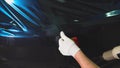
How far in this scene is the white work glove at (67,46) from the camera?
1.24 metres

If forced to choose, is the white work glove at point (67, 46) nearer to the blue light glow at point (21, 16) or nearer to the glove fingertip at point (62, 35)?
the glove fingertip at point (62, 35)

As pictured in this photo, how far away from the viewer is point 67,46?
1.26 metres

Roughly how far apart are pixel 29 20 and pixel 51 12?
13 cm

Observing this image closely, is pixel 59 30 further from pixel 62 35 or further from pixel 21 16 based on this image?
pixel 21 16

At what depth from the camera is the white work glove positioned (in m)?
1.24

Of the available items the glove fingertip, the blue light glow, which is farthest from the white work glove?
the blue light glow

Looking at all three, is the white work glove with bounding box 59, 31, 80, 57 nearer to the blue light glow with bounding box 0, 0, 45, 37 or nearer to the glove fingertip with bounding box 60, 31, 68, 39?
the glove fingertip with bounding box 60, 31, 68, 39

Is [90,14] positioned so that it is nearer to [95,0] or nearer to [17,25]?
[95,0]

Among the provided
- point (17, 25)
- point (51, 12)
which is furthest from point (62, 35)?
point (17, 25)

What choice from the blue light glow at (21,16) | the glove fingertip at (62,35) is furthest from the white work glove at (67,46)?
the blue light glow at (21,16)

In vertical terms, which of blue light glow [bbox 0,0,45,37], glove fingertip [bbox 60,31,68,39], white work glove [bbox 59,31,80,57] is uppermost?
blue light glow [bbox 0,0,45,37]

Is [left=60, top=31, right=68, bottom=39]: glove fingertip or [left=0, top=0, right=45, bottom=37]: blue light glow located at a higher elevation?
[left=0, top=0, right=45, bottom=37]: blue light glow

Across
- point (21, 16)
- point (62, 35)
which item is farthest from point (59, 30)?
point (21, 16)

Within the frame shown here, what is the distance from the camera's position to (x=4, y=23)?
1238 millimetres
